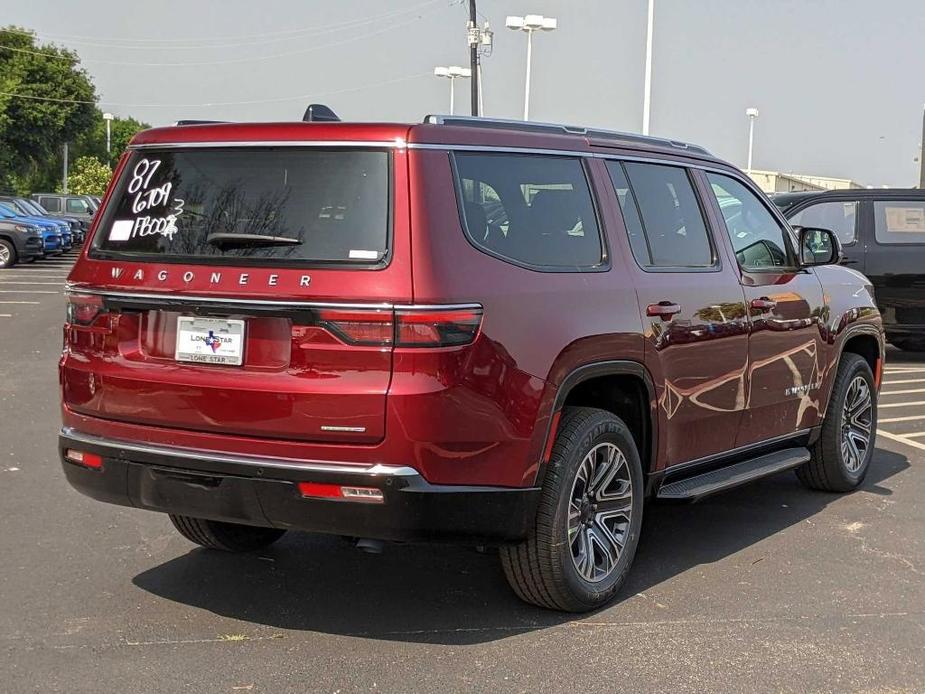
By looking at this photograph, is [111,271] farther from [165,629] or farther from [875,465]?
[875,465]

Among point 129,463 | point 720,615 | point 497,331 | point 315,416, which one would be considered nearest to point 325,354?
point 315,416

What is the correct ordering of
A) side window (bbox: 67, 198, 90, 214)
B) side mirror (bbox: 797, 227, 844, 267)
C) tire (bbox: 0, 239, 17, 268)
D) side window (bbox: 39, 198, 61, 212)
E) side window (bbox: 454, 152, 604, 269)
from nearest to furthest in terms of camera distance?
side window (bbox: 454, 152, 604, 269) < side mirror (bbox: 797, 227, 844, 267) < tire (bbox: 0, 239, 17, 268) < side window (bbox: 39, 198, 61, 212) < side window (bbox: 67, 198, 90, 214)

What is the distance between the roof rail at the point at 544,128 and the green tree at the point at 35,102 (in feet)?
178

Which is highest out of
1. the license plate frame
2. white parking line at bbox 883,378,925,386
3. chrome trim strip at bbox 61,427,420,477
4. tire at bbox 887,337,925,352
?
the license plate frame

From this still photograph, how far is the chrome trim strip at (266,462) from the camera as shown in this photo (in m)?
3.98

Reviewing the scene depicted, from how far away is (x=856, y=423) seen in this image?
23.0 feet

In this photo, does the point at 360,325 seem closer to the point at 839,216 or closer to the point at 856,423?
the point at 856,423

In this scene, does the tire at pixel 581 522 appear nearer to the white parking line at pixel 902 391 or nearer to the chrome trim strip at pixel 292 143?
the chrome trim strip at pixel 292 143

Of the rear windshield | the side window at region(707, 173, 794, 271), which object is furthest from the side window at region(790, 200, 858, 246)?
the rear windshield

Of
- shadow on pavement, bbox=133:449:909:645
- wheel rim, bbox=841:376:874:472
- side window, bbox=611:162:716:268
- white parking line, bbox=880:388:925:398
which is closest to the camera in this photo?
shadow on pavement, bbox=133:449:909:645

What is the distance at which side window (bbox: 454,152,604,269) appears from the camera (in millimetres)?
4328

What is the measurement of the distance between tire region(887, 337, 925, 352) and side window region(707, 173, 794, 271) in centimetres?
729

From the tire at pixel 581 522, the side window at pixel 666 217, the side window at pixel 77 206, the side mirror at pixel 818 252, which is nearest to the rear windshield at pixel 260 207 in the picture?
the tire at pixel 581 522

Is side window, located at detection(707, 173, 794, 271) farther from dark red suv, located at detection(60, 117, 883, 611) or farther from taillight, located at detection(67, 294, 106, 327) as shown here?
taillight, located at detection(67, 294, 106, 327)
